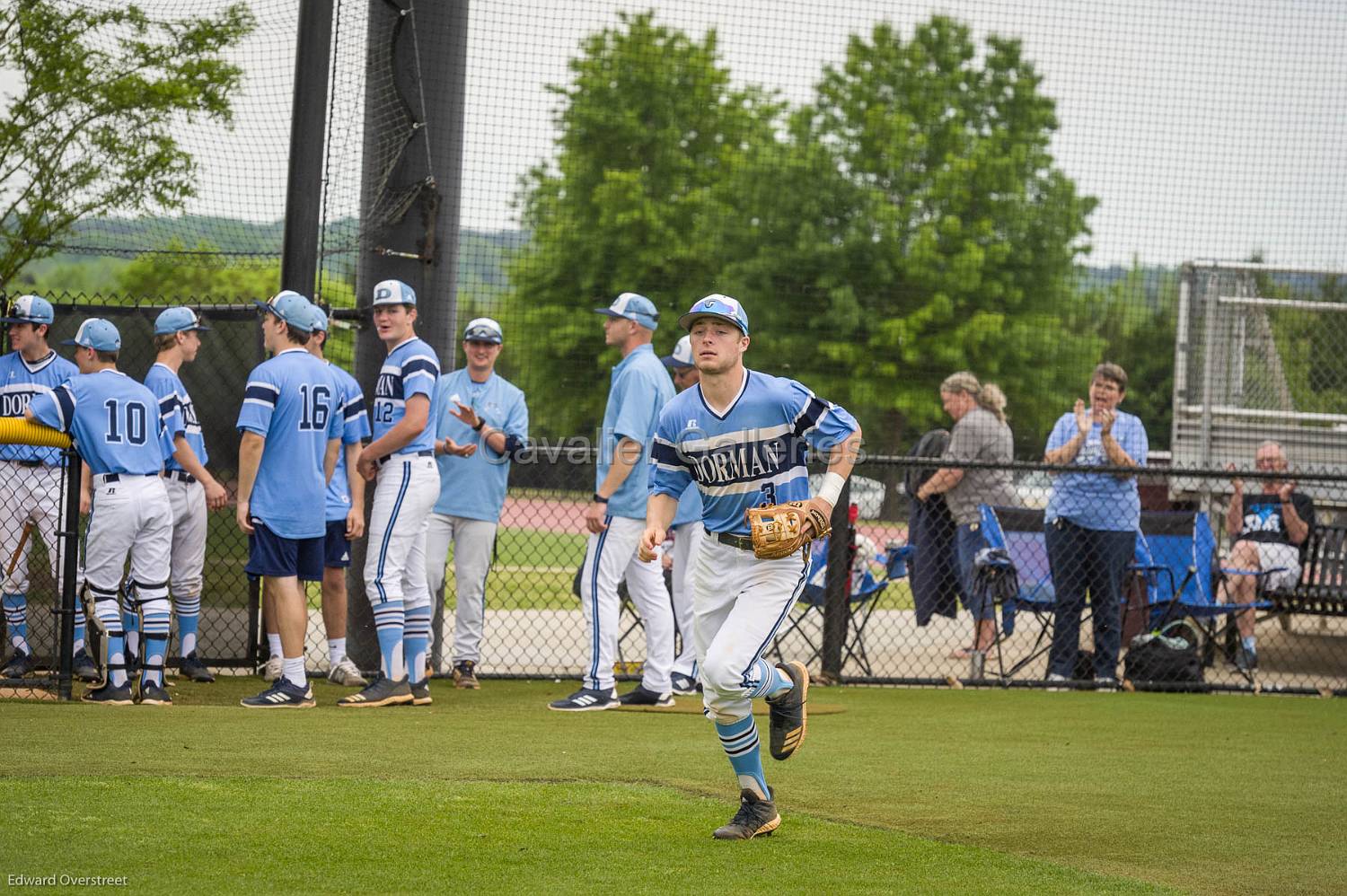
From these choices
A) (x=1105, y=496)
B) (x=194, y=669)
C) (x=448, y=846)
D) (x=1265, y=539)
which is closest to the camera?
(x=448, y=846)

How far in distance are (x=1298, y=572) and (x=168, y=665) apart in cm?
796

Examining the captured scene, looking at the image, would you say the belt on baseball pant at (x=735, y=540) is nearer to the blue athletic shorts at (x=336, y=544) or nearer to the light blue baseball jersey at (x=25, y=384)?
the blue athletic shorts at (x=336, y=544)

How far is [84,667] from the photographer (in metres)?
7.92

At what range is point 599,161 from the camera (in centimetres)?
2819

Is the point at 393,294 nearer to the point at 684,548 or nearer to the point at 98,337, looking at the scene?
the point at 98,337

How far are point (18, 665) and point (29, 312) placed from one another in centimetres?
201

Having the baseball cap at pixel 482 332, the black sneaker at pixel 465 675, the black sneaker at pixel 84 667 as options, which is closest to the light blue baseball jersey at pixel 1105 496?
the baseball cap at pixel 482 332

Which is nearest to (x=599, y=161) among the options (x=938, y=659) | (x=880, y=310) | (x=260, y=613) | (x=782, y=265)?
(x=782, y=265)

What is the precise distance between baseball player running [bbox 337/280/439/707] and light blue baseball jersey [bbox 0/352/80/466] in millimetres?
1989

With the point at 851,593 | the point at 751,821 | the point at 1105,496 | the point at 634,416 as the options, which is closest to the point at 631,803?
the point at 751,821

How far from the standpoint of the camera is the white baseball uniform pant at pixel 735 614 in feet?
15.3

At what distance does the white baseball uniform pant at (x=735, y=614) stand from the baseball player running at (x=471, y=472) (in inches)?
129

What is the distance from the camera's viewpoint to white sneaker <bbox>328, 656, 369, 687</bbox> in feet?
26.9

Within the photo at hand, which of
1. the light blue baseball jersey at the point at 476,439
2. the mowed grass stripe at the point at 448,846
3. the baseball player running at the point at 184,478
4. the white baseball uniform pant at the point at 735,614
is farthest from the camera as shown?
the light blue baseball jersey at the point at 476,439
